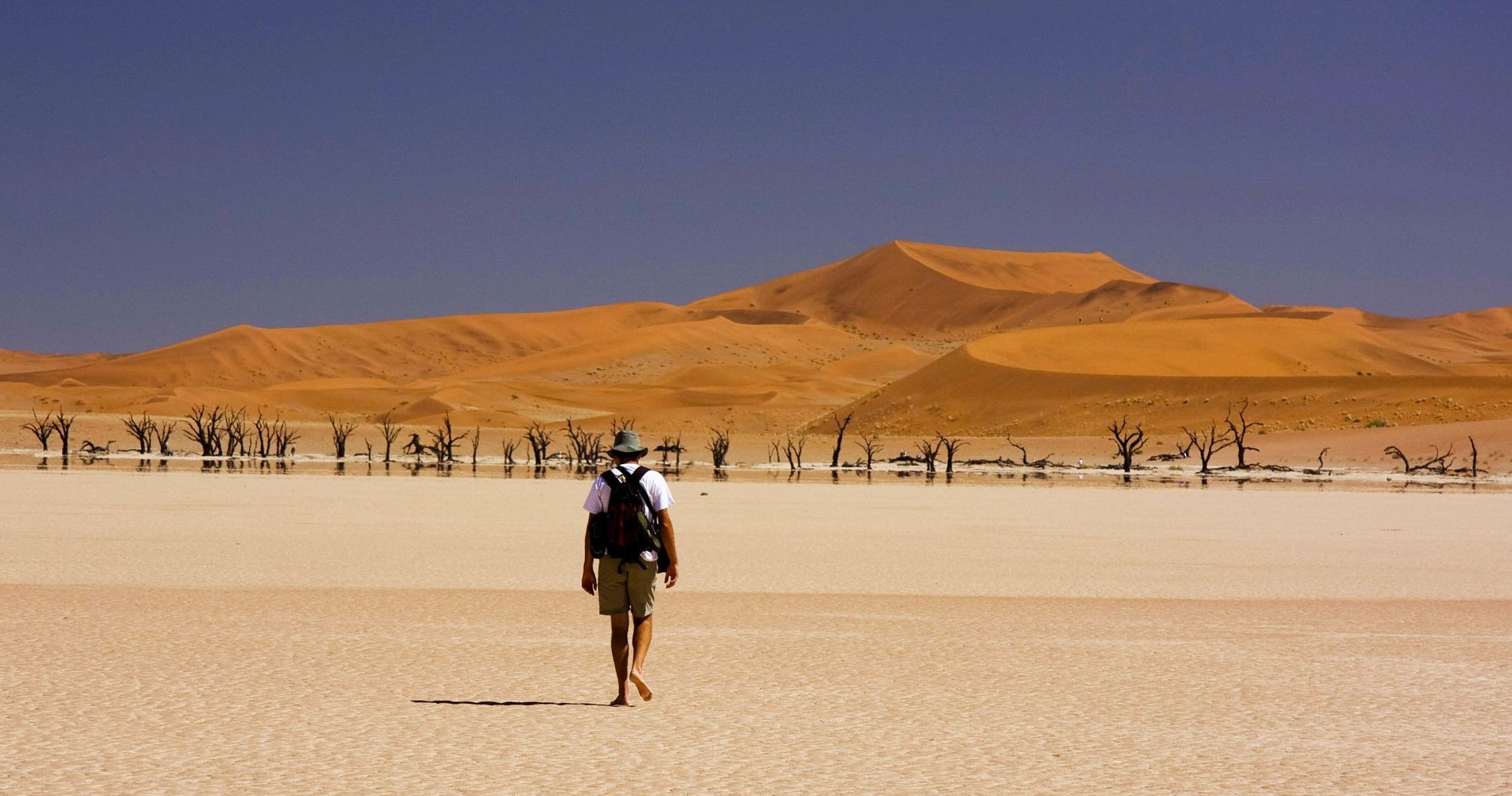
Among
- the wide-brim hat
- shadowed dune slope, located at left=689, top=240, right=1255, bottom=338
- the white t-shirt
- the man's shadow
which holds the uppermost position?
shadowed dune slope, located at left=689, top=240, right=1255, bottom=338


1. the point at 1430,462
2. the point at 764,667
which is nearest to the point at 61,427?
the point at 1430,462

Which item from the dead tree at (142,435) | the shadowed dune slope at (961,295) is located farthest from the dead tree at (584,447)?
the shadowed dune slope at (961,295)

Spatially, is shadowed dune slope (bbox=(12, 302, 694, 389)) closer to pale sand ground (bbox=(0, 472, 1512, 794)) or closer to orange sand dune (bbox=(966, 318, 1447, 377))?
orange sand dune (bbox=(966, 318, 1447, 377))

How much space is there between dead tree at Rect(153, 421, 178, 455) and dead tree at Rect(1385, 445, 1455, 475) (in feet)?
135

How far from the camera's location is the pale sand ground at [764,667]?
666 centimetres

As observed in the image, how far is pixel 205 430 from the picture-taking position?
6381 centimetres

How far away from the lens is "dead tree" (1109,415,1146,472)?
48.5 metres

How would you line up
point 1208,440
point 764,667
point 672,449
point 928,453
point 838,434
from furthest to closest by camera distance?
point 838,434 < point 1208,440 < point 672,449 < point 928,453 < point 764,667

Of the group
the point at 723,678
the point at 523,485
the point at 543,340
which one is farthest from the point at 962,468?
the point at 543,340

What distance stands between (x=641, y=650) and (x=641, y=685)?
0.20m

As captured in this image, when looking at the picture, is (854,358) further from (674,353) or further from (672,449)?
(672,449)

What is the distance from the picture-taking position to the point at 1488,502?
31484mm

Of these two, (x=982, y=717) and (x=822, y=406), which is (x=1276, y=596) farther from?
(x=822, y=406)

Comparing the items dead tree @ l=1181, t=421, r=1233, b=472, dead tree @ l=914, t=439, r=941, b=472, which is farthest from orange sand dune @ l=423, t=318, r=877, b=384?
dead tree @ l=1181, t=421, r=1233, b=472
